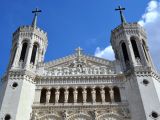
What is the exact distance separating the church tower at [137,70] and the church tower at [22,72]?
679 centimetres

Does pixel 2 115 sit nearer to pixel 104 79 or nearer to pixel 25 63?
pixel 25 63

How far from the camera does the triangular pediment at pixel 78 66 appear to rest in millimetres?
22828

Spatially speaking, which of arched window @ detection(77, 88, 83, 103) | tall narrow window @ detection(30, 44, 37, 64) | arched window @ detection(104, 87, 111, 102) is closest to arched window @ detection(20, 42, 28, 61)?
tall narrow window @ detection(30, 44, 37, 64)

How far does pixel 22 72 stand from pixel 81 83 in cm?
447

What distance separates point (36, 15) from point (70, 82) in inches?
415

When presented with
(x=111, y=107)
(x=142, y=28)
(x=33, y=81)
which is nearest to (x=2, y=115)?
(x=33, y=81)

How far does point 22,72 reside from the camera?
2178 cm

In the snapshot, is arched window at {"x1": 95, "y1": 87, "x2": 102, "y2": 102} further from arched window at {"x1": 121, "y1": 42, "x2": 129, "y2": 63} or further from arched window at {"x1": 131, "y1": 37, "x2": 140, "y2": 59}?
arched window at {"x1": 131, "y1": 37, "x2": 140, "y2": 59}

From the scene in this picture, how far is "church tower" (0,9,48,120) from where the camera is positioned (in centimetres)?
1925

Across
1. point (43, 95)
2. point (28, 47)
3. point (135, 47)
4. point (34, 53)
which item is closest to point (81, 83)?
point (43, 95)

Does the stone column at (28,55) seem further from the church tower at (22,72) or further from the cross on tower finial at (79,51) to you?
the cross on tower finial at (79,51)

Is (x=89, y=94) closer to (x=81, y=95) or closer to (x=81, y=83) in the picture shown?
(x=81, y=95)

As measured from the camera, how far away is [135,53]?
24.3 metres

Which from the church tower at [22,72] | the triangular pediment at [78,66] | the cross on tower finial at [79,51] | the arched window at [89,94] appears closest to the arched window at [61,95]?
the triangular pediment at [78,66]
